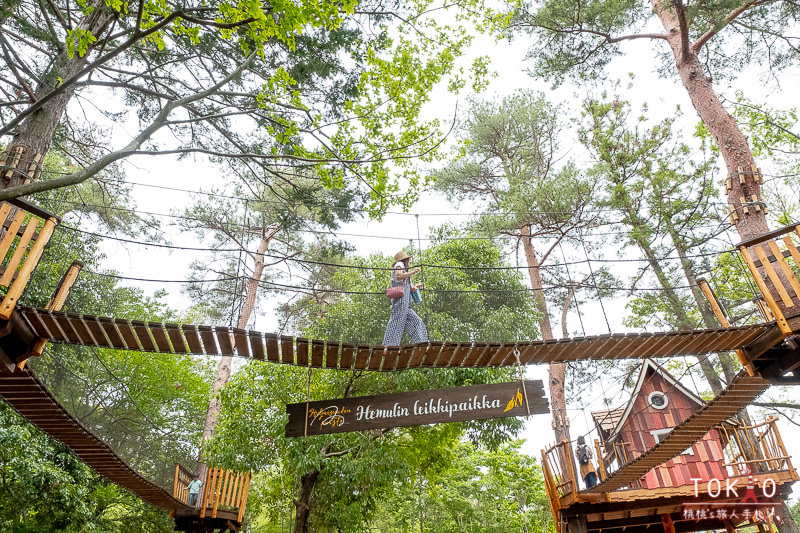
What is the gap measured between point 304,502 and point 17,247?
6380mm

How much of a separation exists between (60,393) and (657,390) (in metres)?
9.98

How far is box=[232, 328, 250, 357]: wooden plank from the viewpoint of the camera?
3664mm

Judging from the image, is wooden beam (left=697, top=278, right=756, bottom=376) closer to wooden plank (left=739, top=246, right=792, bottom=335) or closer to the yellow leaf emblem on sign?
wooden plank (left=739, top=246, right=792, bottom=335)

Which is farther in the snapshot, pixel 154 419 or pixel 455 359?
pixel 154 419

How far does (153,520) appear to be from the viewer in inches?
357

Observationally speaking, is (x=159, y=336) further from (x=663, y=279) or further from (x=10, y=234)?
(x=663, y=279)

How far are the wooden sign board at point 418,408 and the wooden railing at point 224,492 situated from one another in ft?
12.0

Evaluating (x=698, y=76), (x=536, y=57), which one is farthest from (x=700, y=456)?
(x=536, y=57)

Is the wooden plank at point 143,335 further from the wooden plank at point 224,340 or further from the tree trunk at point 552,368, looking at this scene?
the tree trunk at point 552,368

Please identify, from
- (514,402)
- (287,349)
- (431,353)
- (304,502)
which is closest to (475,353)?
(431,353)

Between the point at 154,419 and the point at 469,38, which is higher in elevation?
the point at 469,38

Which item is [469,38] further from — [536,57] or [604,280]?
[604,280]

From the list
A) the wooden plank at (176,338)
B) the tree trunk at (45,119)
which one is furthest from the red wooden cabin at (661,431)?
the tree trunk at (45,119)

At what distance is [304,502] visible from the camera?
7.91 m
